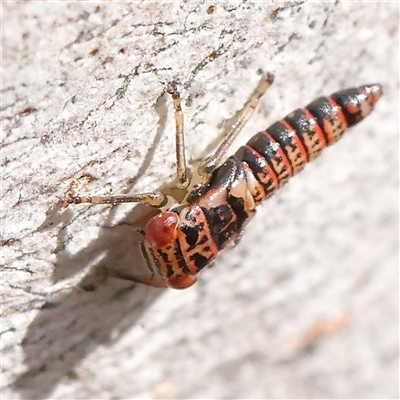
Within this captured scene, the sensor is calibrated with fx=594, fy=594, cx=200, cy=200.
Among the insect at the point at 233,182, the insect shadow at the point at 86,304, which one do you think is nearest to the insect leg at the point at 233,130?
the insect at the point at 233,182

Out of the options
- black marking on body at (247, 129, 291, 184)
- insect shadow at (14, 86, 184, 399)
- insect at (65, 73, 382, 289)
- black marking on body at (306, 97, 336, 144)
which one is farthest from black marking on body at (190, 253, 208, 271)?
black marking on body at (306, 97, 336, 144)

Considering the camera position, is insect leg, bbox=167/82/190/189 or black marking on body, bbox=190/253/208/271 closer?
insect leg, bbox=167/82/190/189

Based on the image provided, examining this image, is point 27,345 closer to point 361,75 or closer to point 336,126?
point 336,126

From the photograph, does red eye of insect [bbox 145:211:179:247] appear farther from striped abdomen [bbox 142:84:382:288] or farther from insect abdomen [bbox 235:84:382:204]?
insect abdomen [bbox 235:84:382:204]

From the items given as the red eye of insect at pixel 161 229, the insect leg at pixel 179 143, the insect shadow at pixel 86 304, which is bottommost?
the insect shadow at pixel 86 304

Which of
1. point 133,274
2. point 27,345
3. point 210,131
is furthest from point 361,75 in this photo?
point 27,345

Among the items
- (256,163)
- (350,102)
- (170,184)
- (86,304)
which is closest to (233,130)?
(256,163)

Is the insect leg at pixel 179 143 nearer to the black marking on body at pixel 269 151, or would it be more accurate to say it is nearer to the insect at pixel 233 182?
the insect at pixel 233 182
